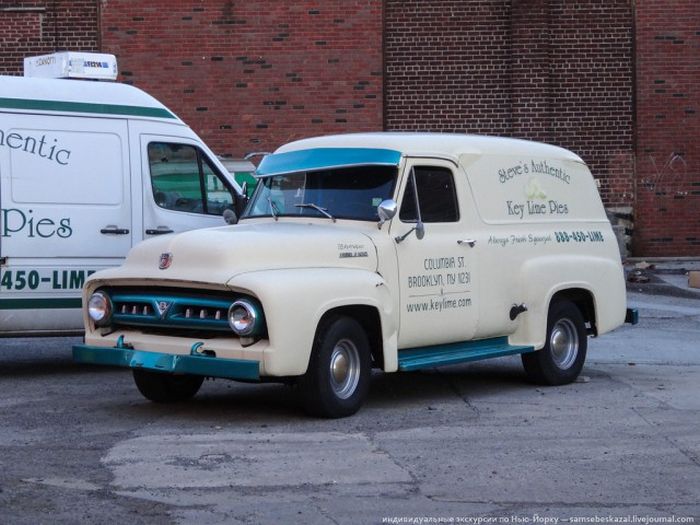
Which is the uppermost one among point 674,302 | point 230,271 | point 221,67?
point 221,67

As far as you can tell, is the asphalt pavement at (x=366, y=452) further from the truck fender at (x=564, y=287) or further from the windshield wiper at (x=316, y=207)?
the windshield wiper at (x=316, y=207)

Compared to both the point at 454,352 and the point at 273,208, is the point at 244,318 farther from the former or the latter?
the point at 454,352

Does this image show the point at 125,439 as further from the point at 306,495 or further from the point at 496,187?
the point at 496,187

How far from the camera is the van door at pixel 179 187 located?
11750 millimetres

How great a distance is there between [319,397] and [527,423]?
151 cm

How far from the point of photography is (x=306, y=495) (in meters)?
6.88

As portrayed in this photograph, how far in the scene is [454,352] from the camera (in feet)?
32.9

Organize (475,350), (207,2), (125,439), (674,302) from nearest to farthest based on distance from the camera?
(125,439), (475,350), (674,302), (207,2)

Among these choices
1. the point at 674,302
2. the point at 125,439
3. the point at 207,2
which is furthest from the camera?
the point at 207,2

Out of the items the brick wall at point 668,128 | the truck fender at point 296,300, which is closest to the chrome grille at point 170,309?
the truck fender at point 296,300

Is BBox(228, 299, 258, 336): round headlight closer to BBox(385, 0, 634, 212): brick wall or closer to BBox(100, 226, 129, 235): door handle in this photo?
BBox(100, 226, 129, 235): door handle

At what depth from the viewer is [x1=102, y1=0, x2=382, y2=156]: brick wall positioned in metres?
22.6

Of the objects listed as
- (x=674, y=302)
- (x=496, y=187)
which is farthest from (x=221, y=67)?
(x=496, y=187)

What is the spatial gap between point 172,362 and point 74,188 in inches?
123
